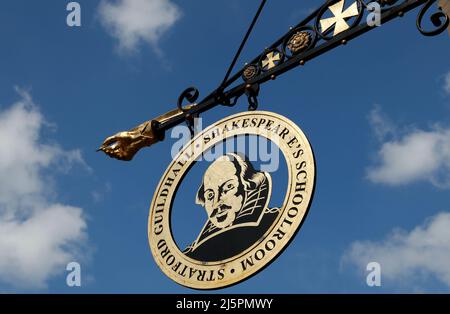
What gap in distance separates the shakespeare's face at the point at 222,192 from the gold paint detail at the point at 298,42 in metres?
1.46

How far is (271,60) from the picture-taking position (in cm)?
796

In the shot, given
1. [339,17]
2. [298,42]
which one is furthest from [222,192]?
[339,17]

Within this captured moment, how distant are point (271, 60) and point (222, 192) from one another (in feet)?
5.76

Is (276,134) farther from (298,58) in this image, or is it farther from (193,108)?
(193,108)

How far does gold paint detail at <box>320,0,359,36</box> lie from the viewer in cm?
743

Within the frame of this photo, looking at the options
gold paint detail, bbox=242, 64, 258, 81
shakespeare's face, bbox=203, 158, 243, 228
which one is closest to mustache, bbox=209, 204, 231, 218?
shakespeare's face, bbox=203, 158, 243, 228

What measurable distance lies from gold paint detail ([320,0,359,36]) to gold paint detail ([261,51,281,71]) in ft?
1.91

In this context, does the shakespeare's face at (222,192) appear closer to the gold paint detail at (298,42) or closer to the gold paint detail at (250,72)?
the gold paint detail at (250,72)

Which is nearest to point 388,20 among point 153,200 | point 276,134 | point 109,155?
point 276,134

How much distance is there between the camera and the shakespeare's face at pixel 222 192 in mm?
6809

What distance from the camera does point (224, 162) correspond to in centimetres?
725

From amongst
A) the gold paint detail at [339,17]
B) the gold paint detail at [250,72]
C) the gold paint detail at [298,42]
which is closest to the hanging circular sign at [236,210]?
the gold paint detail at [250,72]

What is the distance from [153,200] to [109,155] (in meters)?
1.66

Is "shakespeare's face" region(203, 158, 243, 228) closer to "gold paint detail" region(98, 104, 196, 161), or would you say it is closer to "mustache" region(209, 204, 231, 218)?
"mustache" region(209, 204, 231, 218)
